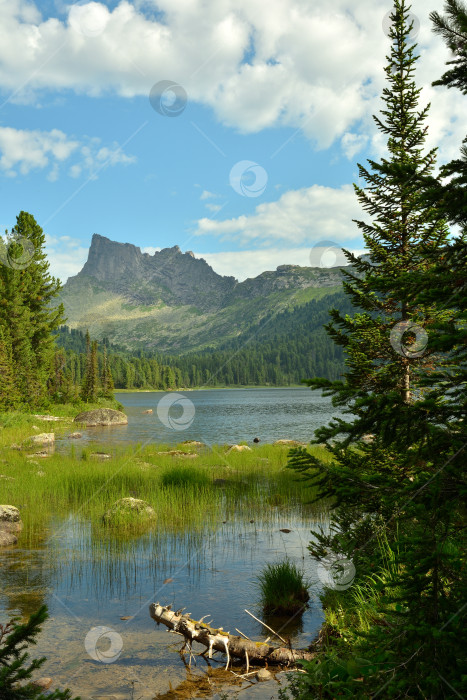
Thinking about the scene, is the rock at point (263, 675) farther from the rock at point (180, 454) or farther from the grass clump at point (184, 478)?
the rock at point (180, 454)

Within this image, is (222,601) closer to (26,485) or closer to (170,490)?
(170,490)

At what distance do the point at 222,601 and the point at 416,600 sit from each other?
265 inches

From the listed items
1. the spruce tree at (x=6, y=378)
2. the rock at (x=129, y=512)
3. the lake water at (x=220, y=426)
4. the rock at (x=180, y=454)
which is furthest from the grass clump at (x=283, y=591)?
the spruce tree at (x=6, y=378)

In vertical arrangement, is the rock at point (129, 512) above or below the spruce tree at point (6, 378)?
below

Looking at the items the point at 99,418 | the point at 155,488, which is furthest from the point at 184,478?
the point at 99,418

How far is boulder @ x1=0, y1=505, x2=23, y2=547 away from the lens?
39.1 ft

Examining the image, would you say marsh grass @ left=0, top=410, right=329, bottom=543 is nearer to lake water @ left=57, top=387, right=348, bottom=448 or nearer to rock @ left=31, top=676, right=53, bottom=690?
lake water @ left=57, top=387, right=348, bottom=448

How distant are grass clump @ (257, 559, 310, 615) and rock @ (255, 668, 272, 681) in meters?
1.90

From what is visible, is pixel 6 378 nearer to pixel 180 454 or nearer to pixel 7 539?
pixel 180 454

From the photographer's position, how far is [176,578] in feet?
32.1

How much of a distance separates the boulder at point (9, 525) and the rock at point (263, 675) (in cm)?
798

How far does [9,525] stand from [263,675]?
29.0 feet

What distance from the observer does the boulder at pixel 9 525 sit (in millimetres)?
11930

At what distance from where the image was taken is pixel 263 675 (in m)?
6.44
